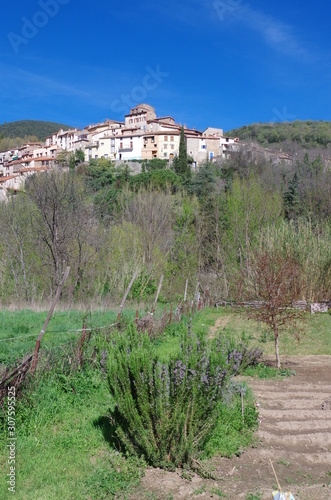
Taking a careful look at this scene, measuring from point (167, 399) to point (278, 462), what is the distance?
170 centimetres

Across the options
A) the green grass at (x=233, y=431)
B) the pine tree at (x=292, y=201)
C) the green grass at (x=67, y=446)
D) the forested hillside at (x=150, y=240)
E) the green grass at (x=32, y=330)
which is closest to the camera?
the green grass at (x=67, y=446)

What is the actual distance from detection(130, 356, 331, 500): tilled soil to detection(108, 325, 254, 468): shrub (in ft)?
1.08

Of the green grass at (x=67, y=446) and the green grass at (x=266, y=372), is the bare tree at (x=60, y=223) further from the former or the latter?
the green grass at (x=67, y=446)

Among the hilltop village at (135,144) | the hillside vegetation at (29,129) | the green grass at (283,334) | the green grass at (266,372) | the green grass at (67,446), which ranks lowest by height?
the green grass at (283,334)

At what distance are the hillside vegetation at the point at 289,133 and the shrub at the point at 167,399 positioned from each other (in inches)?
3188

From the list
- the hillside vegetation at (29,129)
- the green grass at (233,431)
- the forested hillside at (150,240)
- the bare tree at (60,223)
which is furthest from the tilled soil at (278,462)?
the hillside vegetation at (29,129)

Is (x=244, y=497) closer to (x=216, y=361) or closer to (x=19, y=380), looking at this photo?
(x=216, y=361)

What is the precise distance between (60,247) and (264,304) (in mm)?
12794

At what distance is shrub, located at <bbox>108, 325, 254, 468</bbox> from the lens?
4914mm

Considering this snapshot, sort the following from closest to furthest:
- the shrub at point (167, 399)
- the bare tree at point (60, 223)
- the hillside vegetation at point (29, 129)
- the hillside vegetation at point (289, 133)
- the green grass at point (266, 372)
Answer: the shrub at point (167, 399) → the green grass at point (266, 372) → the bare tree at point (60, 223) → the hillside vegetation at point (289, 133) → the hillside vegetation at point (29, 129)

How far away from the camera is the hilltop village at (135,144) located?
246ft

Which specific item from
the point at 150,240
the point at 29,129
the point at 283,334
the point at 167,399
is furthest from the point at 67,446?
the point at 29,129

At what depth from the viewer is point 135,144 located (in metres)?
77.1

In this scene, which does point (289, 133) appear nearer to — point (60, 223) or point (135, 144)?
point (135, 144)
